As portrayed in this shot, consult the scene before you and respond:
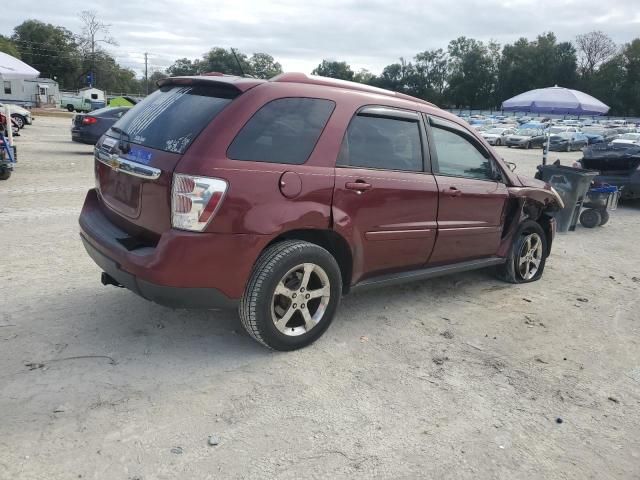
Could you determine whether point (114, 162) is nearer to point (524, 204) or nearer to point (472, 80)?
point (524, 204)

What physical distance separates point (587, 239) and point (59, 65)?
8642 centimetres

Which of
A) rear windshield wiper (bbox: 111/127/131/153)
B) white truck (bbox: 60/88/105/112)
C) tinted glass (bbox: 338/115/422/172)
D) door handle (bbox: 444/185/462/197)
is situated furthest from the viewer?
white truck (bbox: 60/88/105/112)

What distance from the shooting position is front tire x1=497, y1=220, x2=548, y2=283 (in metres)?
5.35

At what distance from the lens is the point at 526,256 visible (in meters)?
5.51

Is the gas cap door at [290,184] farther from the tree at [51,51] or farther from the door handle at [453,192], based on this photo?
the tree at [51,51]

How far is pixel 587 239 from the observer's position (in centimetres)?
827

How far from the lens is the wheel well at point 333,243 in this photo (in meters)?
3.54

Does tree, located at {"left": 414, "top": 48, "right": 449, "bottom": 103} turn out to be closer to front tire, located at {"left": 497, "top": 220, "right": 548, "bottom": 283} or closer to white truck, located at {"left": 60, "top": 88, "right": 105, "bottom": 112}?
white truck, located at {"left": 60, "top": 88, "right": 105, "bottom": 112}

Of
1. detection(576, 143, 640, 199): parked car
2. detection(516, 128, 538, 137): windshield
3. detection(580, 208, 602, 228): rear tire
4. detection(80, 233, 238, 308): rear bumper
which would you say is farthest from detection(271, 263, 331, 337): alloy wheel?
detection(516, 128, 538, 137): windshield

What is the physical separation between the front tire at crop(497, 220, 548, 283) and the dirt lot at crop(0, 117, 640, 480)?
14.6 inches

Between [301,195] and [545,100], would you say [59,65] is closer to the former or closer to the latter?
[545,100]

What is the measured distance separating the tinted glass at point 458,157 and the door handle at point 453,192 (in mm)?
126

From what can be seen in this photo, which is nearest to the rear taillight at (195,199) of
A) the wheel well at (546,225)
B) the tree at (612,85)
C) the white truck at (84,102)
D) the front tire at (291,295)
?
the front tire at (291,295)

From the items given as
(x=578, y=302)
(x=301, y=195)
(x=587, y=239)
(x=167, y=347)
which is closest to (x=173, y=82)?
(x=301, y=195)
